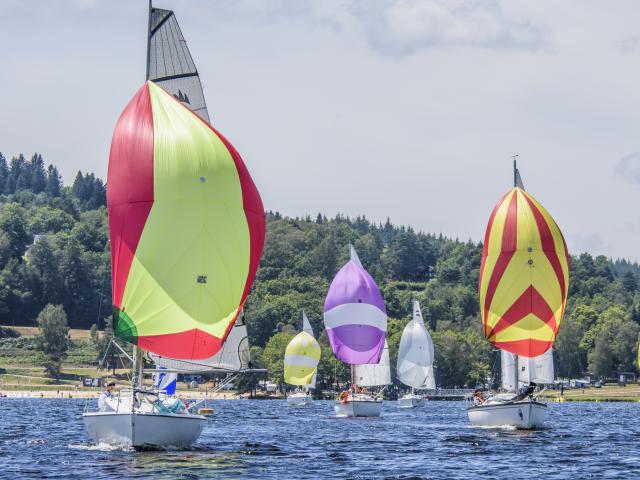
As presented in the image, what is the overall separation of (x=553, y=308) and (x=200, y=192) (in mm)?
26453

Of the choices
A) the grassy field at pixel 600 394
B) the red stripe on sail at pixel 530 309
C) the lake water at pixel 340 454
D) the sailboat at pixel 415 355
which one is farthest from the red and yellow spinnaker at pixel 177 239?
the grassy field at pixel 600 394

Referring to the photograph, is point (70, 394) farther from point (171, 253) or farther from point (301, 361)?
point (171, 253)

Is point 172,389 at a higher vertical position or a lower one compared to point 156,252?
lower

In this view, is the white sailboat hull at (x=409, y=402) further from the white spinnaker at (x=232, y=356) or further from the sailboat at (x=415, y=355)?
the white spinnaker at (x=232, y=356)

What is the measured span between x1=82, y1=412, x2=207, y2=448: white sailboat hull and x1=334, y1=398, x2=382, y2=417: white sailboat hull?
41242 mm

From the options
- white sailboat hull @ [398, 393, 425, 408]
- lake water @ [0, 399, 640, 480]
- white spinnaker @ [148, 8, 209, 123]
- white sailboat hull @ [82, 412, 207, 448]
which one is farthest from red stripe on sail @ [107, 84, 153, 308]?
white sailboat hull @ [398, 393, 425, 408]

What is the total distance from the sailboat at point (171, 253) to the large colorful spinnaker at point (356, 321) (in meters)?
43.2

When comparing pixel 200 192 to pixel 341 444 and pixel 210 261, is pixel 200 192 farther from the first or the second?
pixel 341 444

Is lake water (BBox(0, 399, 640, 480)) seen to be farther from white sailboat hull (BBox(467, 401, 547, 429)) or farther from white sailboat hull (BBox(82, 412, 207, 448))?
white sailboat hull (BBox(467, 401, 547, 429))

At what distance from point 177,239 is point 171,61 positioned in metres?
9.20

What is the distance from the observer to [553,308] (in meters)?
63.6

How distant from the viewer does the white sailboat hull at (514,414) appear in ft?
197

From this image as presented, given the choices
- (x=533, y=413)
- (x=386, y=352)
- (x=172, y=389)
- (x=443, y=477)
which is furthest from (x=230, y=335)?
(x=386, y=352)

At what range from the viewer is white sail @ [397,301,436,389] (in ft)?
413
